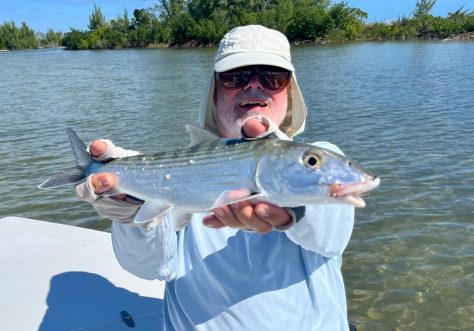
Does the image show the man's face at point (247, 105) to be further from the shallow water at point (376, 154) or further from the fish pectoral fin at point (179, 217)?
the shallow water at point (376, 154)

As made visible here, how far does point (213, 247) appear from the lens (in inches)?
109

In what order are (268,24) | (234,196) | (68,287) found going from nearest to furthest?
(234,196) < (68,287) < (268,24)

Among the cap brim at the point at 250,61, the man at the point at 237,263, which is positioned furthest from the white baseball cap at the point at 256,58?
the man at the point at 237,263

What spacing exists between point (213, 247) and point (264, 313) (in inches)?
18.1

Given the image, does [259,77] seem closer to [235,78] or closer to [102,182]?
[235,78]

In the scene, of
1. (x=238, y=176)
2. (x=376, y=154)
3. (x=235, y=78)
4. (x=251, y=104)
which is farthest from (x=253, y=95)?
(x=376, y=154)

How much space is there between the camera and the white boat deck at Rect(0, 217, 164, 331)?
3951mm

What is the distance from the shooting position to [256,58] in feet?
10.9

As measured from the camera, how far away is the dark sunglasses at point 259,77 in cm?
335

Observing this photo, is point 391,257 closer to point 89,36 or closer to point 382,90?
point 382,90

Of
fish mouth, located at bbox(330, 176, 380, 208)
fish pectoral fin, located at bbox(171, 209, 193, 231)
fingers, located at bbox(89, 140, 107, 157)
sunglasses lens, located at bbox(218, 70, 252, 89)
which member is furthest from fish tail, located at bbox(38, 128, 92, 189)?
fish mouth, located at bbox(330, 176, 380, 208)

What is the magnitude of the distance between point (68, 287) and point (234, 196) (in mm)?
2810

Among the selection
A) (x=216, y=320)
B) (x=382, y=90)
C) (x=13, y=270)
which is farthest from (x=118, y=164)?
(x=382, y=90)

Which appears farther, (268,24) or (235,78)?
(268,24)
